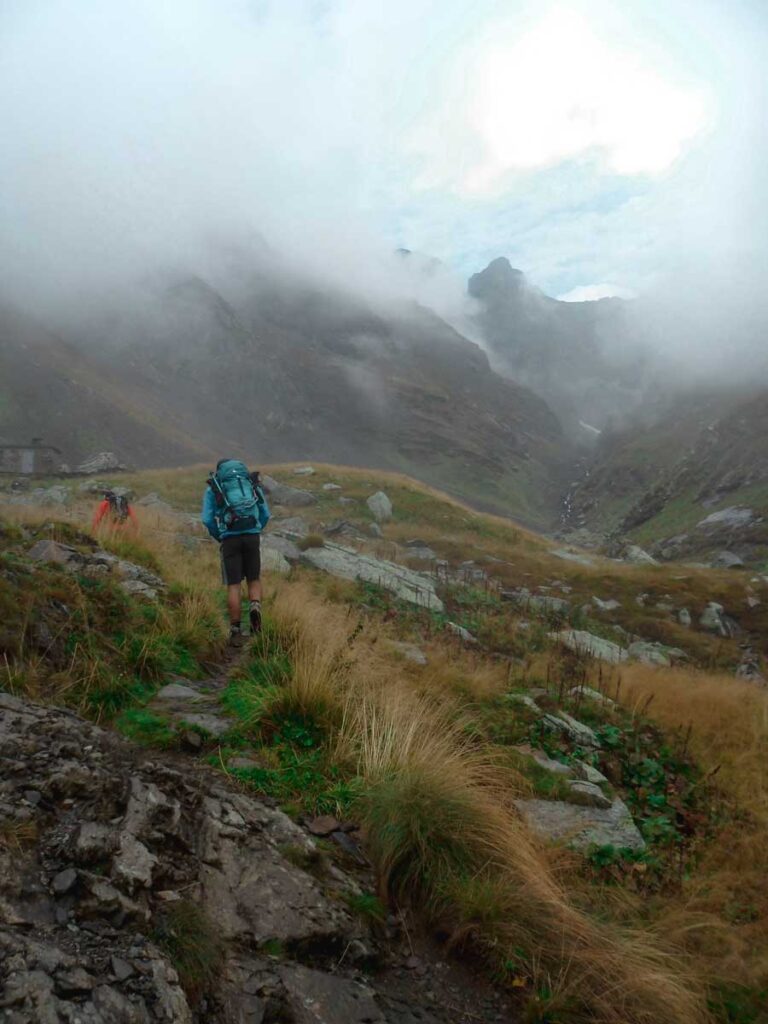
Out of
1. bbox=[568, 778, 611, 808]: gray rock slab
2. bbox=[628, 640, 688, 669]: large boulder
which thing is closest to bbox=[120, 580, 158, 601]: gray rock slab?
bbox=[568, 778, 611, 808]: gray rock slab

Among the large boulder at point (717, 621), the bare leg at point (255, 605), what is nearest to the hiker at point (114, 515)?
the bare leg at point (255, 605)

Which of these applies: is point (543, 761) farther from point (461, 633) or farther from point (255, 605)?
point (461, 633)

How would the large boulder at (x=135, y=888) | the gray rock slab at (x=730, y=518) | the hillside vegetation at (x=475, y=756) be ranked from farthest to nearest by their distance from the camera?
the gray rock slab at (x=730, y=518), the hillside vegetation at (x=475, y=756), the large boulder at (x=135, y=888)

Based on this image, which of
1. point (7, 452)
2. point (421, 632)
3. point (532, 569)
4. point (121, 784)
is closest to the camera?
point (121, 784)

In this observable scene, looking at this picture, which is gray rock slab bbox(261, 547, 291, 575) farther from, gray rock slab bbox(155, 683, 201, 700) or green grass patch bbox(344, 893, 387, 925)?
green grass patch bbox(344, 893, 387, 925)

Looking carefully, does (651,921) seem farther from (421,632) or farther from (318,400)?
(318,400)

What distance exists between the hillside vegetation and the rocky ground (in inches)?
11.0

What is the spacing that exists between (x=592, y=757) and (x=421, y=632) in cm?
360

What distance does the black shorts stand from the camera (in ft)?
24.2

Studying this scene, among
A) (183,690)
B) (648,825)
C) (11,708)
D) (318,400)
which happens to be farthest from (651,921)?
(318,400)

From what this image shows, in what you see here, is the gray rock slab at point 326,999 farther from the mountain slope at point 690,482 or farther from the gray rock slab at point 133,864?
the mountain slope at point 690,482

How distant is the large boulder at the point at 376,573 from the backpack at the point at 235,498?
531 centimetres

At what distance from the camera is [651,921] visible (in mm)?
3934

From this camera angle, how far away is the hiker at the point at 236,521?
7359 millimetres
